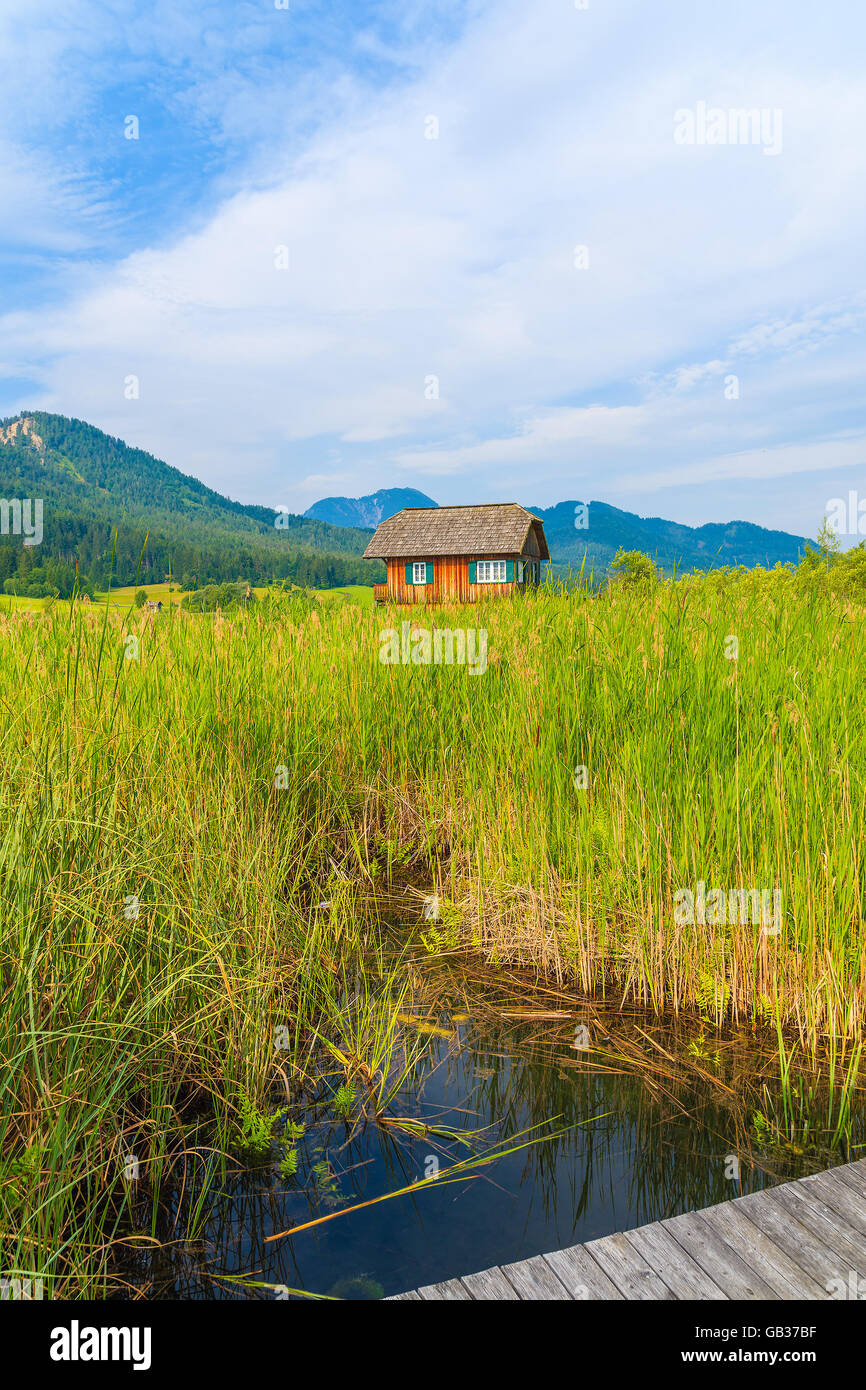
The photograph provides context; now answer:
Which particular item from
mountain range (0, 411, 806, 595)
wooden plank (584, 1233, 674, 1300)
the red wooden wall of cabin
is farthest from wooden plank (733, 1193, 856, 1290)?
the red wooden wall of cabin

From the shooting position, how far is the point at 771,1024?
144 inches

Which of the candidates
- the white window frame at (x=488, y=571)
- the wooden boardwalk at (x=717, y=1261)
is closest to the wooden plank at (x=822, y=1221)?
the wooden boardwalk at (x=717, y=1261)

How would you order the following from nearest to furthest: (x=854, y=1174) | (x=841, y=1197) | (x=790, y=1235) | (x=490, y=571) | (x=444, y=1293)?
(x=444, y=1293)
(x=790, y=1235)
(x=841, y=1197)
(x=854, y=1174)
(x=490, y=571)

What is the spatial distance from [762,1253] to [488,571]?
38.2m

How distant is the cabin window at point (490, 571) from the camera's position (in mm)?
38594

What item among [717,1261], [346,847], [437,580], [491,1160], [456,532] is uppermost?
[456,532]

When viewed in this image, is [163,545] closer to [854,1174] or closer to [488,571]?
[854,1174]

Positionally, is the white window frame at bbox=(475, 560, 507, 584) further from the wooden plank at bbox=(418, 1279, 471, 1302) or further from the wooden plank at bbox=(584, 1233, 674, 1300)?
the wooden plank at bbox=(418, 1279, 471, 1302)

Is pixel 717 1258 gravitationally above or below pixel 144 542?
below

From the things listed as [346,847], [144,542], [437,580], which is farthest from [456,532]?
[144,542]

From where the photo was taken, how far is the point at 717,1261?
7.27ft

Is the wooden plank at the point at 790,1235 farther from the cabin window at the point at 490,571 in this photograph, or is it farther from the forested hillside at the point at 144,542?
the cabin window at the point at 490,571

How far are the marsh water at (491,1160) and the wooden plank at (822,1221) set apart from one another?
0.27 meters

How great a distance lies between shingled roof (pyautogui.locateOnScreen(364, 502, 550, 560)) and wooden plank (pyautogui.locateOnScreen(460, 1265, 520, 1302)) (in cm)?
3832
